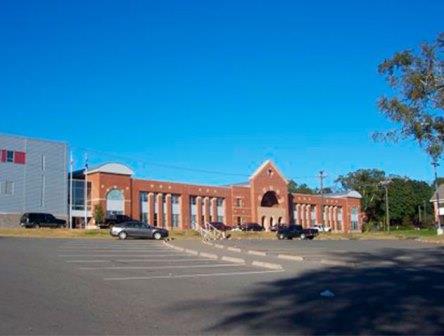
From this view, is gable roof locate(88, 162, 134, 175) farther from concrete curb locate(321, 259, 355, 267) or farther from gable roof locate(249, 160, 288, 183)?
concrete curb locate(321, 259, 355, 267)

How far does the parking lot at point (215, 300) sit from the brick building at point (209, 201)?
57576 millimetres

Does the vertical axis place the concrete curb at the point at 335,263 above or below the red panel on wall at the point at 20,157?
below

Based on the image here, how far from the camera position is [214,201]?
92.2 meters

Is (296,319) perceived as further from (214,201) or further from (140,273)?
(214,201)

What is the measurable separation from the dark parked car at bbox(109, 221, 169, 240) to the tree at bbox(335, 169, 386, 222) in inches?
3503

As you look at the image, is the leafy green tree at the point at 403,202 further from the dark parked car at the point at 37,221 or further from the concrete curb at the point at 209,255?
the concrete curb at the point at 209,255

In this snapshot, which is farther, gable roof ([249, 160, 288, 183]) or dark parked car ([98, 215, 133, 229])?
gable roof ([249, 160, 288, 183])

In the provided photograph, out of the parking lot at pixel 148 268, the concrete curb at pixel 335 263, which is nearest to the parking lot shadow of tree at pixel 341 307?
the parking lot at pixel 148 268

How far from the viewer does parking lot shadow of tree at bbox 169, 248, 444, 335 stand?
9281 mm

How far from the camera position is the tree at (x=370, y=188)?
131 meters

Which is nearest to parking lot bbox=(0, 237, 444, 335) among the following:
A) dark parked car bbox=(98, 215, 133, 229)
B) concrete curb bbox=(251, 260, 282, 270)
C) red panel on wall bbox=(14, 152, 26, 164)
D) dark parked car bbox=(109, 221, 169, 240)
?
concrete curb bbox=(251, 260, 282, 270)

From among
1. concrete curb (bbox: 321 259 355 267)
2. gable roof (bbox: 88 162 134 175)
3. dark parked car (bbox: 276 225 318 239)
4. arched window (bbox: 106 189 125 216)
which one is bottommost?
concrete curb (bbox: 321 259 355 267)

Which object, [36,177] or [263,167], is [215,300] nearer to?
[36,177]

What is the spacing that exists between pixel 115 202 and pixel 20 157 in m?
13.7
